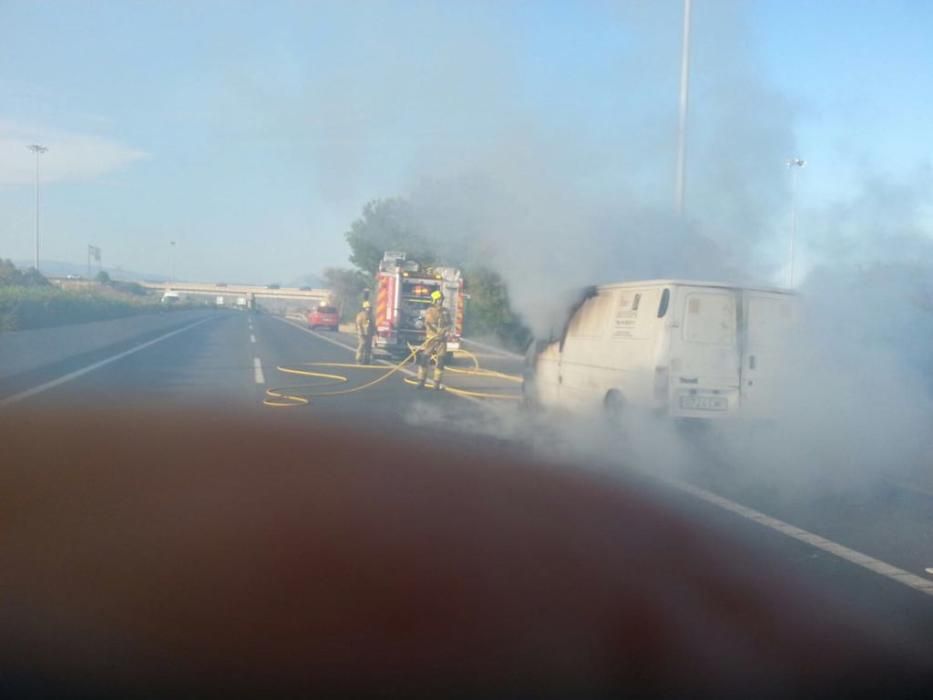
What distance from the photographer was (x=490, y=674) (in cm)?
443

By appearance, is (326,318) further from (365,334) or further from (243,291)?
(243,291)

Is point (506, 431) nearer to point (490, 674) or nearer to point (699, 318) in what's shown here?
point (699, 318)

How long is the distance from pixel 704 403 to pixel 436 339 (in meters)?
7.51

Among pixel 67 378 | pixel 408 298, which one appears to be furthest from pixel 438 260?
pixel 67 378

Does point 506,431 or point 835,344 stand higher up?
point 835,344

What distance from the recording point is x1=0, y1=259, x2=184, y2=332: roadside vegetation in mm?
31828

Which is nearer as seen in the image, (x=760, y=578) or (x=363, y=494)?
(x=760, y=578)

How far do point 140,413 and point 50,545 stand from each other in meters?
7.30

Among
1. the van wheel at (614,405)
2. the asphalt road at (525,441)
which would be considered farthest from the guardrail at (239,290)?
the van wheel at (614,405)

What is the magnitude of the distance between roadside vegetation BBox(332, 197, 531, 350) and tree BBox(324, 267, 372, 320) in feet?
0.75

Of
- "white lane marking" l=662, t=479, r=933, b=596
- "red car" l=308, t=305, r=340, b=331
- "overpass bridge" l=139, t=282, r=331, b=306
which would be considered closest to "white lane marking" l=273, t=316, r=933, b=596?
"white lane marking" l=662, t=479, r=933, b=596

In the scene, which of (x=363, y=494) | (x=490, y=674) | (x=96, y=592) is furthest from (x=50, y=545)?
(x=490, y=674)

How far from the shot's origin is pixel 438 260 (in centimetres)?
2439

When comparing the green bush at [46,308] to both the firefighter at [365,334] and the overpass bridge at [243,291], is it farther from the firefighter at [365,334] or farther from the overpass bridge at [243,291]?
the overpass bridge at [243,291]
